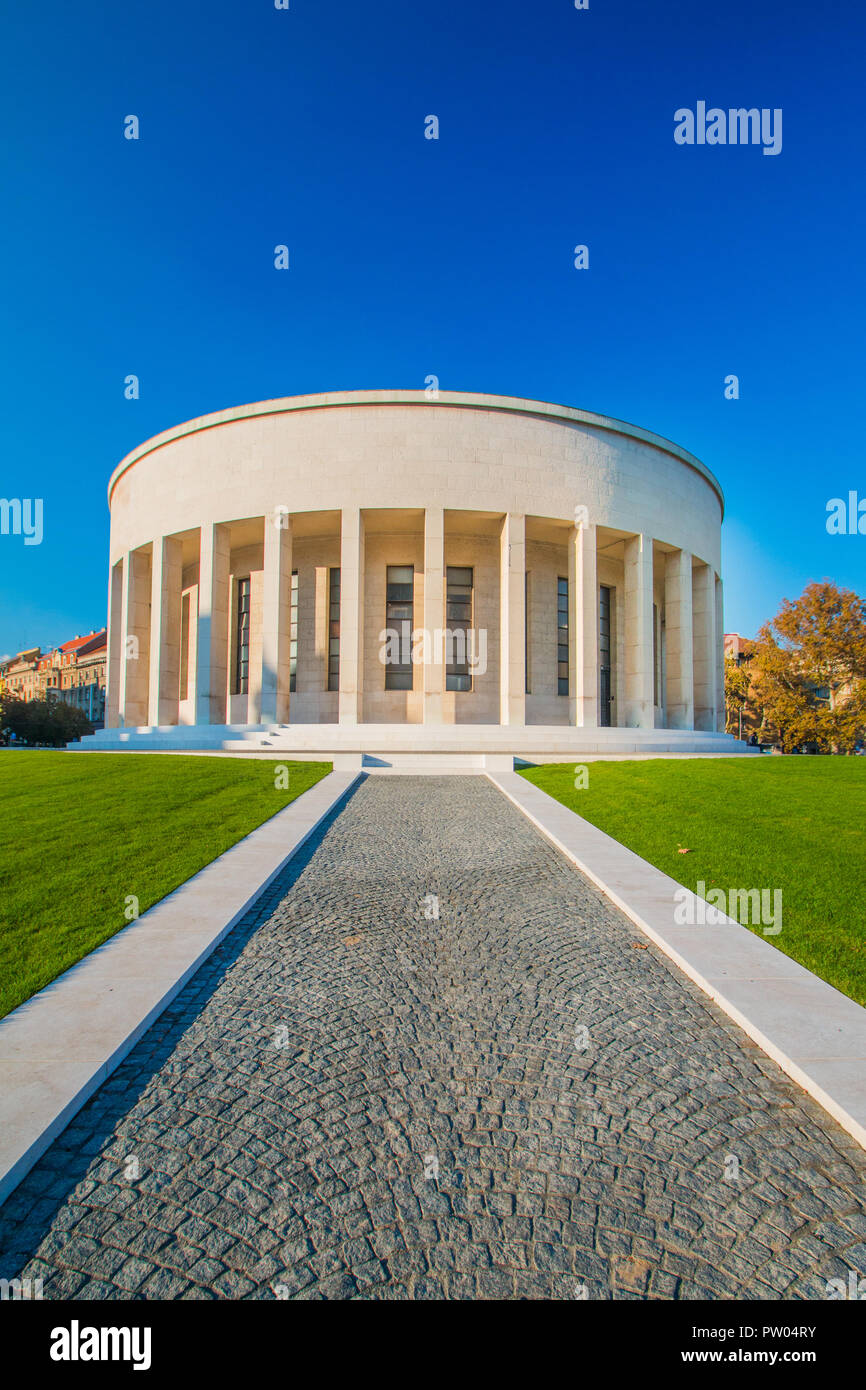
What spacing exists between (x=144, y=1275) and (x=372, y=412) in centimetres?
2830

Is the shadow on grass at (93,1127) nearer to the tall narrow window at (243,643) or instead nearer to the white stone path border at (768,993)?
the white stone path border at (768,993)

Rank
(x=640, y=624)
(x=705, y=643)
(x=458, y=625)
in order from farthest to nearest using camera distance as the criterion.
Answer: (x=705, y=643)
(x=640, y=624)
(x=458, y=625)

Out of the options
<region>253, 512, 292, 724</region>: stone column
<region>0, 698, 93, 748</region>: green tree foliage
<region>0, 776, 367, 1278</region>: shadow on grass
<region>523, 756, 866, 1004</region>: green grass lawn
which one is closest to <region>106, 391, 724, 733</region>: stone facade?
<region>253, 512, 292, 724</region>: stone column

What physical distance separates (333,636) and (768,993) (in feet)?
87.6

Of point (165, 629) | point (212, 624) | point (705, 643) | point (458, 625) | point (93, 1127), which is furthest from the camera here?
point (705, 643)

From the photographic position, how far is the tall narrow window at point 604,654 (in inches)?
1334

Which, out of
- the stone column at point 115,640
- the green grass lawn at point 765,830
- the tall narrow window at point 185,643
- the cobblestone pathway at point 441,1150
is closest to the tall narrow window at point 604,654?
the green grass lawn at point 765,830

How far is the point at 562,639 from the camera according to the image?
3184cm

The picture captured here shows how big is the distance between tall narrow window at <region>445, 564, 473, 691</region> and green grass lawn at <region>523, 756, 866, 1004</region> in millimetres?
10887

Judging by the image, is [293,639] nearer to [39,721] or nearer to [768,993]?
[768,993]

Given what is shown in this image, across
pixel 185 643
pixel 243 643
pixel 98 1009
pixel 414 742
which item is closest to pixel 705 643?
pixel 414 742

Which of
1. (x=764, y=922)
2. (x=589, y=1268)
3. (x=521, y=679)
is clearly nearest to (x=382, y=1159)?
(x=589, y=1268)

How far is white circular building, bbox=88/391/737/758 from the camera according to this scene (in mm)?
27000

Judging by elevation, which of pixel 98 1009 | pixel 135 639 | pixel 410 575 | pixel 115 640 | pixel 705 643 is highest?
pixel 410 575
